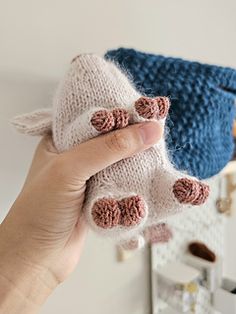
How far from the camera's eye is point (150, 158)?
40 cm

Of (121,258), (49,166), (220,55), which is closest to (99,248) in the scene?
(121,258)

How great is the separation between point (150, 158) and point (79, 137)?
8 cm

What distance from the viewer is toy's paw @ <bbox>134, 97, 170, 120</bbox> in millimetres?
367

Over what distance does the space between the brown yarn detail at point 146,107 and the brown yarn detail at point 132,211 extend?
0.09 meters

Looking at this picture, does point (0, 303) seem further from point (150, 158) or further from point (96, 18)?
point (96, 18)

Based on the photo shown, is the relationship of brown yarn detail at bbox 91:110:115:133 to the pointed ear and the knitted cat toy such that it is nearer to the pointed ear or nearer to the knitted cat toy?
the knitted cat toy

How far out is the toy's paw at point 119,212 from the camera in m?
0.33

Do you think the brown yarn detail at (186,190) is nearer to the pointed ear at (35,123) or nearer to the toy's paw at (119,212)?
the toy's paw at (119,212)

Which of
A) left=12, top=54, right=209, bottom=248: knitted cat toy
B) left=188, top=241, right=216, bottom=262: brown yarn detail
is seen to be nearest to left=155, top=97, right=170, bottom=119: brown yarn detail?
left=12, top=54, right=209, bottom=248: knitted cat toy

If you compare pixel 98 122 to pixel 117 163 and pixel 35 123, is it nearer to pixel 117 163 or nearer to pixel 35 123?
pixel 117 163

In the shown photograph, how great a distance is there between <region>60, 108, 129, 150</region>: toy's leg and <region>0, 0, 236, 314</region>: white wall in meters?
0.28

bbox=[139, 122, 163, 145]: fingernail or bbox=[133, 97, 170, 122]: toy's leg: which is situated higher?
bbox=[133, 97, 170, 122]: toy's leg

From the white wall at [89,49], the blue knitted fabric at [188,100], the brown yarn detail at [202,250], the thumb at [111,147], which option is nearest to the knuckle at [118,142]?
the thumb at [111,147]

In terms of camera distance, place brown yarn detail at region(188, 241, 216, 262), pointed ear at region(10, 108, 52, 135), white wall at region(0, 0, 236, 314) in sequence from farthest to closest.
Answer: brown yarn detail at region(188, 241, 216, 262) → white wall at region(0, 0, 236, 314) → pointed ear at region(10, 108, 52, 135)
